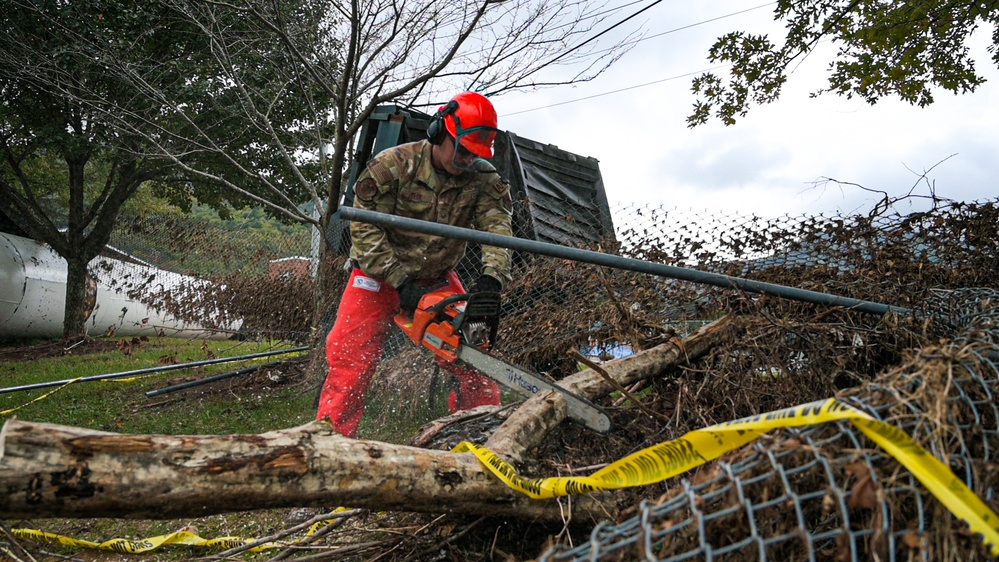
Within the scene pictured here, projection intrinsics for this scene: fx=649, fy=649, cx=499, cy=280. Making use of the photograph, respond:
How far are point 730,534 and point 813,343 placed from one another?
1.94 meters

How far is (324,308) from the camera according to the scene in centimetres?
696

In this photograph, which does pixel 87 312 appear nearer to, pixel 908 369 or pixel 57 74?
pixel 57 74

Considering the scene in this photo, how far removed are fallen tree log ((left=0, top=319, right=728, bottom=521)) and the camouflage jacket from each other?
72.1 inches

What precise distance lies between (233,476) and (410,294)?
2247 millimetres

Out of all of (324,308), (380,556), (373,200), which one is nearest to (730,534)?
(380,556)

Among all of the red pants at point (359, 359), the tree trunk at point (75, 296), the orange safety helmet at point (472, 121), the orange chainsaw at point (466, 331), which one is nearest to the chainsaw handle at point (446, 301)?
the orange chainsaw at point (466, 331)

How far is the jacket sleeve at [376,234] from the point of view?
3941 mm

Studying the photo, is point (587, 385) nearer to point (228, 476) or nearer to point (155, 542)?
point (228, 476)

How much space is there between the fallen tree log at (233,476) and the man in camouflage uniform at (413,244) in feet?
5.82

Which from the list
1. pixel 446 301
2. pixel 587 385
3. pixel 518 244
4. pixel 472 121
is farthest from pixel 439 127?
pixel 587 385

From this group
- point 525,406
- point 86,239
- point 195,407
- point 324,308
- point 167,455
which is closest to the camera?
point 167,455

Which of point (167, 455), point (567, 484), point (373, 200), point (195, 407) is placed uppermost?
point (373, 200)

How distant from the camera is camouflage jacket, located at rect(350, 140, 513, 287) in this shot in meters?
3.99

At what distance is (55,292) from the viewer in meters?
12.5
